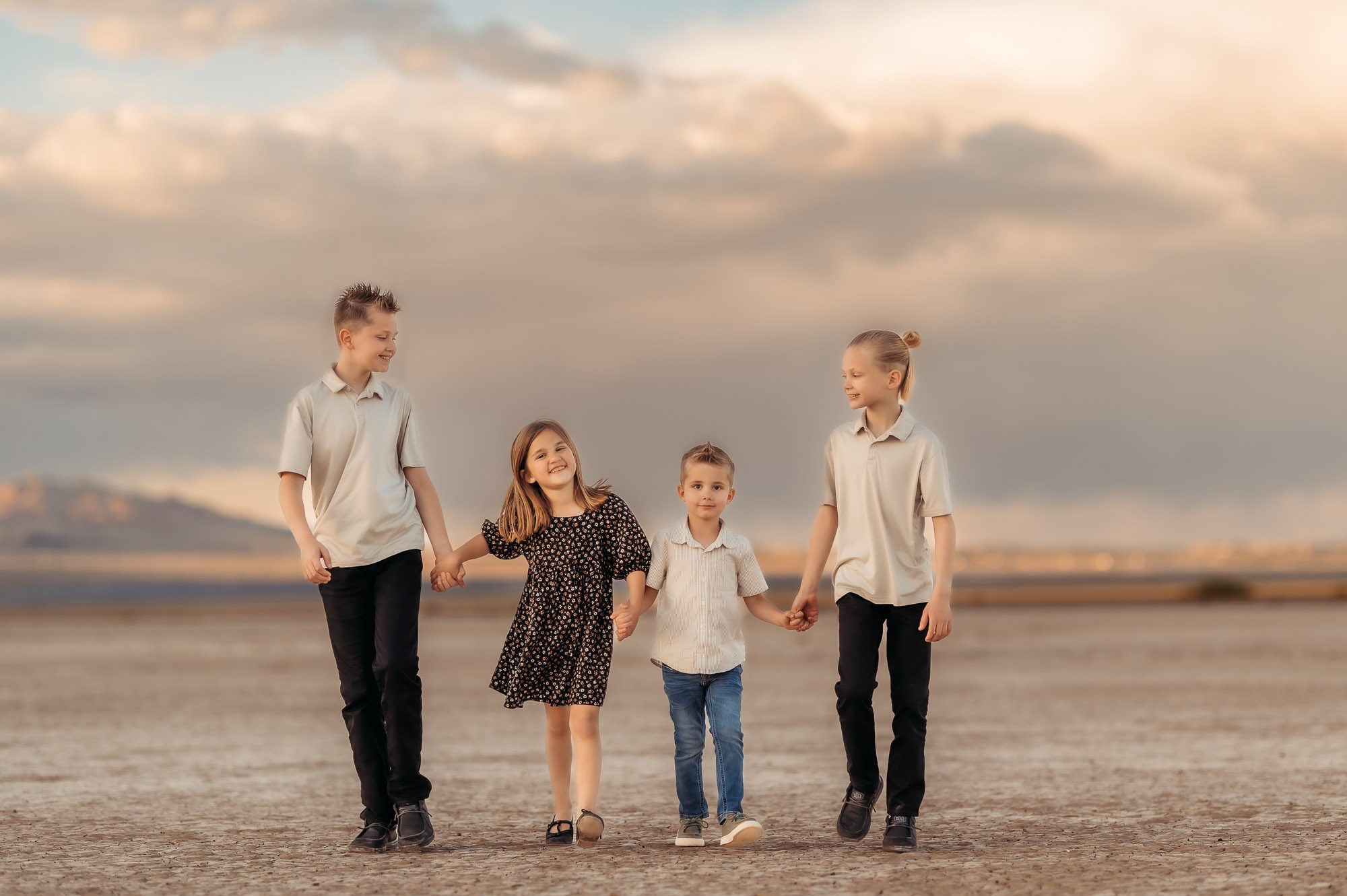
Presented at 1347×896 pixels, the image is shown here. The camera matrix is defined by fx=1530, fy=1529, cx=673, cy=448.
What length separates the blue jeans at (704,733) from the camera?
6379mm

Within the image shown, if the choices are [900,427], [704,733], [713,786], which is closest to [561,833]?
[704,733]

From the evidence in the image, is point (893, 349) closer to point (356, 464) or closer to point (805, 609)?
point (805, 609)

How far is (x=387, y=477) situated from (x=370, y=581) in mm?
453

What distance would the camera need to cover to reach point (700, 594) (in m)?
6.51

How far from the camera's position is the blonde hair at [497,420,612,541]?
6535 millimetres

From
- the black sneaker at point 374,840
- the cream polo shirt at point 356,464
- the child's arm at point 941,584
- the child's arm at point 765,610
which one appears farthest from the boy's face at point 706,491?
the black sneaker at point 374,840

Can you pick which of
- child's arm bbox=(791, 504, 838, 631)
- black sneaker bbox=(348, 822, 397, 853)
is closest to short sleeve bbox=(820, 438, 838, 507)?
child's arm bbox=(791, 504, 838, 631)

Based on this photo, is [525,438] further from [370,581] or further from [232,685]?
[232,685]

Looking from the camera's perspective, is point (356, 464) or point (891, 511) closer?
point (891, 511)

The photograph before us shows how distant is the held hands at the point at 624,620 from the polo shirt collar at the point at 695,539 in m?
0.39

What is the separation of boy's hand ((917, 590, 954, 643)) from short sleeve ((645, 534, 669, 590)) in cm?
113

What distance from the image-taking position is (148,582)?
101375 mm

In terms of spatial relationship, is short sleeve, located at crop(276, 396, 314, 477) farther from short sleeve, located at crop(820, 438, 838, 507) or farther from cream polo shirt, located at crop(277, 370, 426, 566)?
short sleeve, located at crop(820, 438, 838, 507)

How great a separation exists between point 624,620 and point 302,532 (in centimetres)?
138
